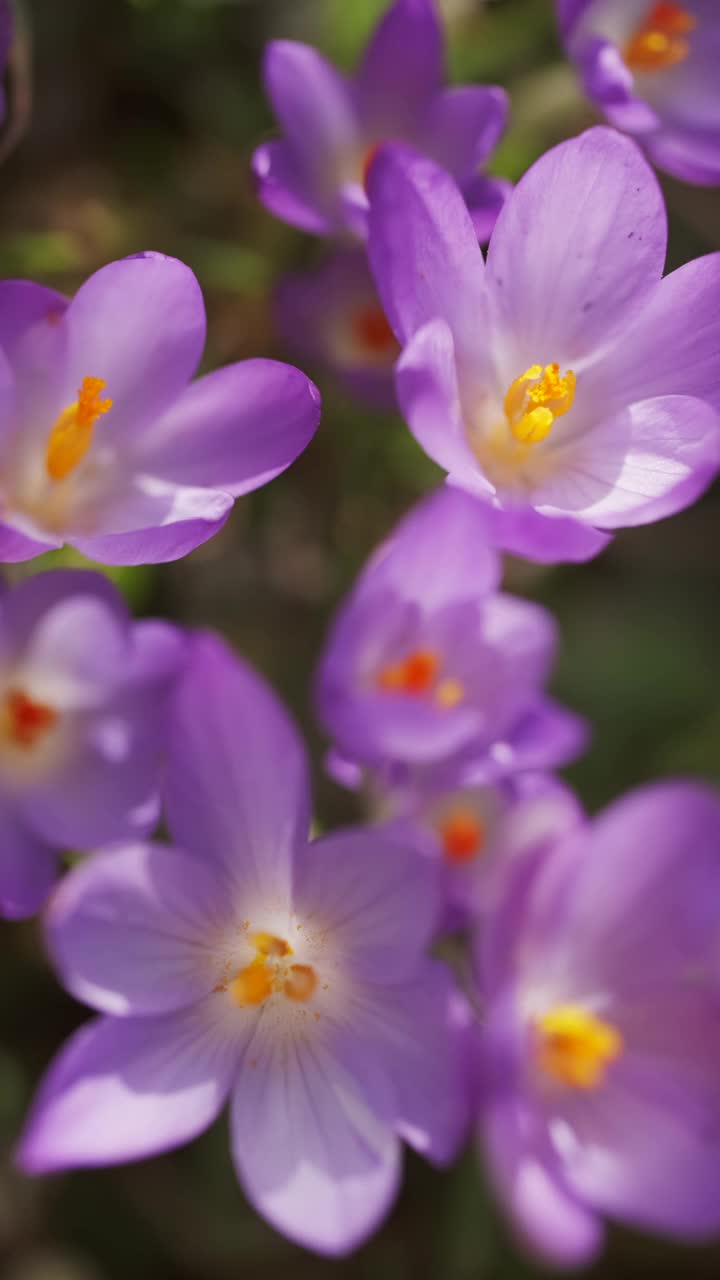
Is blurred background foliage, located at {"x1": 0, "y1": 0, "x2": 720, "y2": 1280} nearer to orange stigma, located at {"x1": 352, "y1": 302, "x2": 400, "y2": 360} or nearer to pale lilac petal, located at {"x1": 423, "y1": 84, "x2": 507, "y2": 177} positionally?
orange stigma, located at {"x1": 352, "y1": 302, "x2": 400, "y2": 360}

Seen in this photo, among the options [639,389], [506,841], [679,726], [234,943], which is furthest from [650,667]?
[234,943]

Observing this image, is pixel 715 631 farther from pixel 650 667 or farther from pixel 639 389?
pixel 639 389

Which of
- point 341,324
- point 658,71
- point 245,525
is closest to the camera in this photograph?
point 658,71

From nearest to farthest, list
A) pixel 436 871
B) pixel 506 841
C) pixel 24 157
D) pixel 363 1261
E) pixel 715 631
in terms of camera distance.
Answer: pixel 436 871
pixel 506 841
pixel 24 157
pixel 363 1261
pixel 715 631

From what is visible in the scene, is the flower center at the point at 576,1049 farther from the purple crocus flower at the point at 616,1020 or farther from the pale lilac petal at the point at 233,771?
the pale lilac petal at the point at 233,771

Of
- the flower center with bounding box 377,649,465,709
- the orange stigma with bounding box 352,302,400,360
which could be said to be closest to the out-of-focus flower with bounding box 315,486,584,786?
the flower center with bounding box 377,649,465,709

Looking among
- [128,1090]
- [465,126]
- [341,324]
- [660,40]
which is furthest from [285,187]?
[128,1090]

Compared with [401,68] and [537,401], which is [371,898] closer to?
[537,401]
